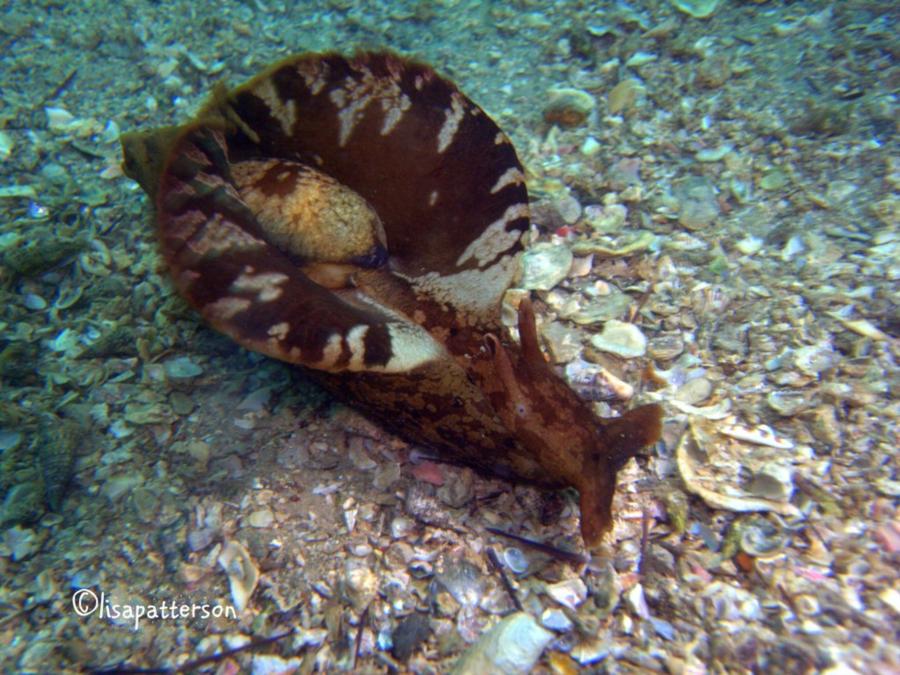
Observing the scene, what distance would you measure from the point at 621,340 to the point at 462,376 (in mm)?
880

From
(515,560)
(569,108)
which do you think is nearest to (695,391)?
(515,560)

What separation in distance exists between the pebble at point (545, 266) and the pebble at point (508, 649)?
1664mm


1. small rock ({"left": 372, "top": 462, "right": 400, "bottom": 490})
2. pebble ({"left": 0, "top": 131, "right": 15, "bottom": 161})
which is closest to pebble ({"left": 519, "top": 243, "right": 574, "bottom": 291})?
small rock ({"left": 372, "top": 462, "right": 400, "bottom": 490})

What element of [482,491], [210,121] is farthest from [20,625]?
[210,121]

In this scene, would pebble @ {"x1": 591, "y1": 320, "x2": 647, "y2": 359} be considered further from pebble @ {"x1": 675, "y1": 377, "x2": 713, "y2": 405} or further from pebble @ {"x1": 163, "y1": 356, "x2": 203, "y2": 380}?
pebble @ {"x1": 163, "y1": 356, "x2": 203, "y2": 380}

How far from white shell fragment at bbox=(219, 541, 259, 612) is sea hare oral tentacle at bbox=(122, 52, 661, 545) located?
72cm

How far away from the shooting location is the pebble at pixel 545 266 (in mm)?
2893

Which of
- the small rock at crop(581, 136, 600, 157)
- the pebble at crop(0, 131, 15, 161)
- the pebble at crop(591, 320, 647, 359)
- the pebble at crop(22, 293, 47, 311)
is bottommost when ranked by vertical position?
the pebble at crop(22, 293, 47, 311)

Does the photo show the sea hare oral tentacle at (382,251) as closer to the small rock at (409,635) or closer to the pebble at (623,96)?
the small rock at (409,635)

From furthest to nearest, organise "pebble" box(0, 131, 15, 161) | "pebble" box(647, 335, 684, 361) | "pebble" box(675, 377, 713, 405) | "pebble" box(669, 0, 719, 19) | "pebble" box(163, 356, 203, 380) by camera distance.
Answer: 1. "pebble" box(669, 0, 719, 19)
2. "pebble" box(0, 131, 15, 161)
3. "pebble" box(163, 356, 203, 380)
4. "pebble" box(647, 335, 684, 361)
5. "pebble" box(675, 377, 713, 405)

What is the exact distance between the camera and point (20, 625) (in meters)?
1.88

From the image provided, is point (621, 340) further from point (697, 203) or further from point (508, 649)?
point (508, 649)

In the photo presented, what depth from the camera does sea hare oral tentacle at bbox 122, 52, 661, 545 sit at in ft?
5.74

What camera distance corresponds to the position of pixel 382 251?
269cm
